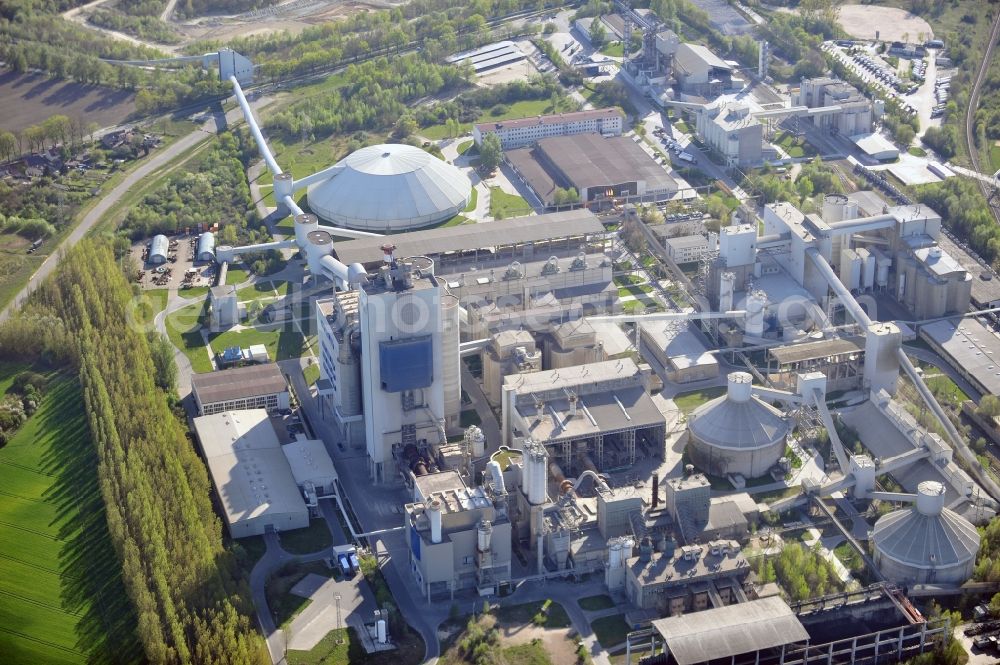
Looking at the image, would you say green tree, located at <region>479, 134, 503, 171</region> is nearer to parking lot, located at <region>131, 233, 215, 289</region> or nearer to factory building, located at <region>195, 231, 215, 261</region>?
factory building, located at <region>195, 231, 215, 261</region>

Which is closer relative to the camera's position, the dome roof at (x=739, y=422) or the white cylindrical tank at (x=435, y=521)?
the white cylindrical tank at (x=435, y=521)

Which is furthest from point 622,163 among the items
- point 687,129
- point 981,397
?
point 981,397

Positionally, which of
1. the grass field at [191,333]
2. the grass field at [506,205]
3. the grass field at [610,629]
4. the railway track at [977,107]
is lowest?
the railway track at [977,107]

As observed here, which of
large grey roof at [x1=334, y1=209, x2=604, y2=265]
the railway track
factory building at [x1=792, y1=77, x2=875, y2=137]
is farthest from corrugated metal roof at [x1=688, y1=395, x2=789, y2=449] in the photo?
factory building at [x1=792, y1=77, x2=875, y2=137]

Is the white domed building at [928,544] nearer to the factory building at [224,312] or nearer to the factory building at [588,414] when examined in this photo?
the factory building at [588,414]

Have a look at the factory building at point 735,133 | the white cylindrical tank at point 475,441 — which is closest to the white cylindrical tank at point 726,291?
the white cylindrical tank at point 475,441

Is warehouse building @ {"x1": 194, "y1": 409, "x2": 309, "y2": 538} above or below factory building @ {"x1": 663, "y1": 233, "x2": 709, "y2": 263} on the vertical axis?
above

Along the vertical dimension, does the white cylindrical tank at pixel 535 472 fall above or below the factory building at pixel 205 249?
above
